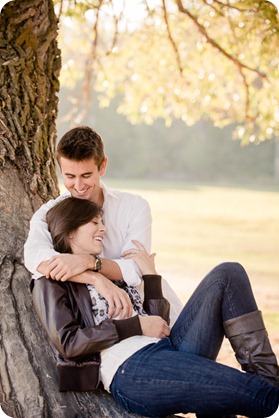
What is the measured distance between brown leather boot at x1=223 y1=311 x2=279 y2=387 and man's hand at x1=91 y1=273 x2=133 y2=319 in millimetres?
440

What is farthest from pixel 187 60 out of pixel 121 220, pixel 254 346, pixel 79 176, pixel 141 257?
pixel 254 346

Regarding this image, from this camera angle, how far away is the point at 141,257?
3.13 meters

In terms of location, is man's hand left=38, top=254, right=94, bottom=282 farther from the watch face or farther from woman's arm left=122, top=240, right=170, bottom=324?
woman's arm left=122, top=240, right=170, bottom=324

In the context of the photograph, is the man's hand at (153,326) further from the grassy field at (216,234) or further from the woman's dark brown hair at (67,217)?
the grassy field at (216,234)

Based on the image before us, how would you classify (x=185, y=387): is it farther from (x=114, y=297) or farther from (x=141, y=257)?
(x=141, y=257)

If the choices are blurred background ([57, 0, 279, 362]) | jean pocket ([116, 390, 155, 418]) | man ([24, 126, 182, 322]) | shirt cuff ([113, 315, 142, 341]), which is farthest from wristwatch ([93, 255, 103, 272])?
blurred background ([57, 0, 279, 362])

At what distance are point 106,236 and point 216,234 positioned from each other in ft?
42.8

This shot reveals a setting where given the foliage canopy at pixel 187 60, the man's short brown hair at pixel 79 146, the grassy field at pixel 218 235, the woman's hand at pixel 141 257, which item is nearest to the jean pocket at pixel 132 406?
the woman's hand at pixel 141 257

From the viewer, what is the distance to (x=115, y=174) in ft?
114

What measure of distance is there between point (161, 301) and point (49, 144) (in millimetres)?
1294

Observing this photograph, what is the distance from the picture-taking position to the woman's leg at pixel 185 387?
8.34 ft

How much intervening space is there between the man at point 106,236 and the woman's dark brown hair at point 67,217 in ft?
0.18

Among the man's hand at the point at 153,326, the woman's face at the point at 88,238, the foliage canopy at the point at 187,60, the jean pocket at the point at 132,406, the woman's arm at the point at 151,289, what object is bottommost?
the jean pocket at the point at 132,406

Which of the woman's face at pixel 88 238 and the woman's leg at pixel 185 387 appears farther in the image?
the woman's face at pixel 88 238
